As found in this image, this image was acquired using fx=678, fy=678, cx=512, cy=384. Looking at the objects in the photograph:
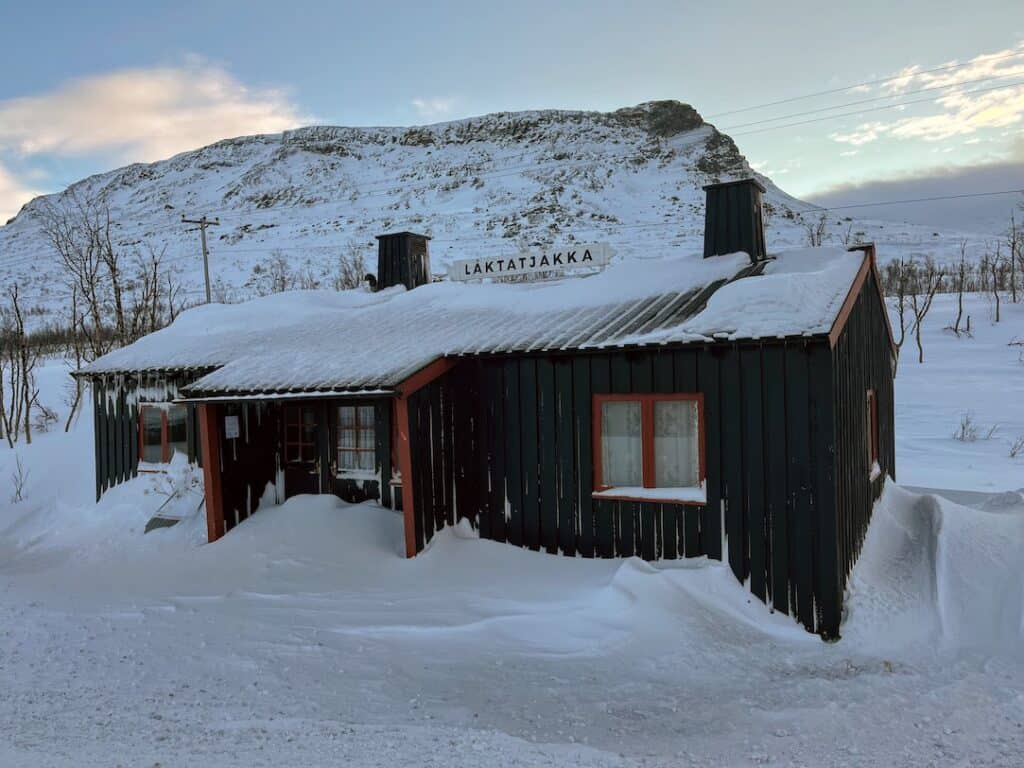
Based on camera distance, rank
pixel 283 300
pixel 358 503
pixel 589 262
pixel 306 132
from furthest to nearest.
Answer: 1. pixel 306 132
2. pixel 283 300
3. pixel 589 262
4. pixel 358 503

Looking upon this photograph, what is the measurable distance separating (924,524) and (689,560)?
3.77 meters

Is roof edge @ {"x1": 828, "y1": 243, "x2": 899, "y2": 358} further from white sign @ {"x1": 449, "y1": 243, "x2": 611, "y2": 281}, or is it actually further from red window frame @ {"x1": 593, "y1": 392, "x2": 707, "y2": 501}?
white sign @ {"x1": 449, "y1": 243, "x2": 611, "y2": 281}

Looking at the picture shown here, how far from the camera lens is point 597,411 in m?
7.33

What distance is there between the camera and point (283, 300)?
Answer: 13117 mm

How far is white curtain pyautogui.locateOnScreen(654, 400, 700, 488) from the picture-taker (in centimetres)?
688

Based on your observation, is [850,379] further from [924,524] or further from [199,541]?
[199,541]

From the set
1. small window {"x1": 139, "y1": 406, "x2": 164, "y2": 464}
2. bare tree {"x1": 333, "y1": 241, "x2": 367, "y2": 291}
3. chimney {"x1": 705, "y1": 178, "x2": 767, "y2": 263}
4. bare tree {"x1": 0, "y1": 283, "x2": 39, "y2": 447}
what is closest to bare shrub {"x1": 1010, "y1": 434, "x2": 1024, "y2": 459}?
chimney {"x1": 705, "y1": 178, "x2": 767, "y2": 263}

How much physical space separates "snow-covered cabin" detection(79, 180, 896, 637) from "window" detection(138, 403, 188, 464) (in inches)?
1.6

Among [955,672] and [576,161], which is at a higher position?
[576,161]

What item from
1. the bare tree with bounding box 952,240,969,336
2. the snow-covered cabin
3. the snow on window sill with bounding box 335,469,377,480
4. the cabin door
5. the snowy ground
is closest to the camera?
the snowy ground

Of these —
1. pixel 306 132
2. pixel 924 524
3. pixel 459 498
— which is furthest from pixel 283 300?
pixel 306 132

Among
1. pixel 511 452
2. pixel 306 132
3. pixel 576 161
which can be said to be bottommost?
pixel 511 452

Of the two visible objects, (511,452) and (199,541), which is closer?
(511,452)

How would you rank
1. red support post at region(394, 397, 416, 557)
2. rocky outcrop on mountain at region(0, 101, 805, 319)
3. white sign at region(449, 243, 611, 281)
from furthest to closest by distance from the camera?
rocky outcrop on mountain at region(0, 101, 805, 319)
white sign at region(449, 243, 611, 281)
red support post at region(394, 397, 416, 557)
